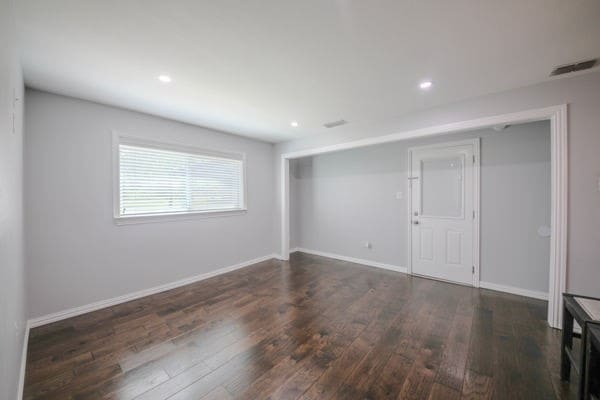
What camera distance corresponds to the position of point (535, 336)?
2.21 meters

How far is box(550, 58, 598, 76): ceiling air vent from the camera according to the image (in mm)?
2012

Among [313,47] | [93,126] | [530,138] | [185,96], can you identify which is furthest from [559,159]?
[93,126]

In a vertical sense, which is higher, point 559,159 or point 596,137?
point 596,137

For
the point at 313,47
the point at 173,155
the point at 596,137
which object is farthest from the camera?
the point at 173,155

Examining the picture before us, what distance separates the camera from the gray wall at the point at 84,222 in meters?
2.46

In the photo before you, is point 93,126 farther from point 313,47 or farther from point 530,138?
point 530,138

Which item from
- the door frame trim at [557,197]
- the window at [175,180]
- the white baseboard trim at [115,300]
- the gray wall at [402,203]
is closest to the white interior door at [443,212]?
the gray wall at [402,203]

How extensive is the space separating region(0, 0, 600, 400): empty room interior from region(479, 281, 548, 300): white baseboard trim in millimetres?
26

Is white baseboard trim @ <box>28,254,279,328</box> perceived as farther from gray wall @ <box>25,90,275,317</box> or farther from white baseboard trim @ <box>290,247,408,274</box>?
white baseboard trim @ <box>290,247,408,274</box>

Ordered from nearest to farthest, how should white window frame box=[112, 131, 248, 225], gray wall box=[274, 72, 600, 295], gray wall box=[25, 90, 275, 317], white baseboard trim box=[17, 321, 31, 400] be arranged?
1. white baseboard trim box=[17, 321, 31, 400]
2. gray wall box=[274, 72, 600, 295]
3. gray wall box=[25, 90, 275, 317]
4. white window frame box=[112, 131, 248, 225]

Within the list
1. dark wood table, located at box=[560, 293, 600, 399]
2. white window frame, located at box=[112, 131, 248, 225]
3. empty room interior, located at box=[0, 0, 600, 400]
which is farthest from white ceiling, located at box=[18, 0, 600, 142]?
dark wood table, located at box=[560, 293, 600, 399]

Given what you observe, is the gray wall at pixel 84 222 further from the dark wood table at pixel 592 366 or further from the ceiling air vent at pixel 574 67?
the ceiling air vent at pixel 574 67

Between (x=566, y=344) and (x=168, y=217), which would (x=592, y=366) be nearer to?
(x=566, y=344)

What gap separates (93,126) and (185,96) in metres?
1.22
